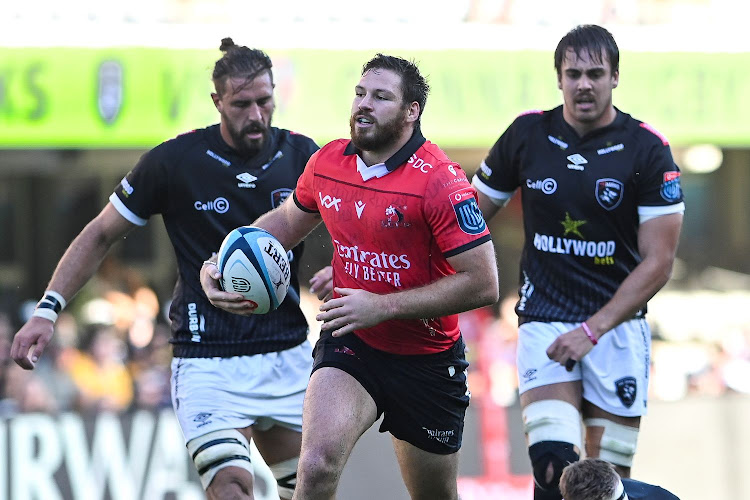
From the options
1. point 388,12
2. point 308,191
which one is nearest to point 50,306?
point 308,191

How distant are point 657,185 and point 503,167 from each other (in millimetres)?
782

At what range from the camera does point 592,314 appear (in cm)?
611

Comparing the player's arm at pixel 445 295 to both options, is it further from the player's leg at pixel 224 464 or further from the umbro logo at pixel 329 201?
the player's leg at pixel 224 464

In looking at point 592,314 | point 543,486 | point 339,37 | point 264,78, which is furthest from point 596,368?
point 339,37

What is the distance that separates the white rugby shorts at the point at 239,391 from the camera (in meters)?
5.91

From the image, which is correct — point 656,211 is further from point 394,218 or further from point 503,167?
point 394,218

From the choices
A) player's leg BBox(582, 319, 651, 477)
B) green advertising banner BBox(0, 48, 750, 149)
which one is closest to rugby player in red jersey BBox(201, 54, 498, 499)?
player's leg BBox(582, 319, 651, 477)

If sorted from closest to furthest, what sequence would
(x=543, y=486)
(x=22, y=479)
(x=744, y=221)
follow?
(x=543, y=486), (x=22, y=479), (x=744, y=221)

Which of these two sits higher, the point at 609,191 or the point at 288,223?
the point at 609,191

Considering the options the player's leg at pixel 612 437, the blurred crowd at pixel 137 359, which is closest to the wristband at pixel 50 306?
the player's leg at pixel 612 437

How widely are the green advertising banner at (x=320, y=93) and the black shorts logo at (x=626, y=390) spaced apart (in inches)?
335

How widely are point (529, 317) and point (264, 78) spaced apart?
174cm

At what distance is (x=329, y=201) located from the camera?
5.30 meters

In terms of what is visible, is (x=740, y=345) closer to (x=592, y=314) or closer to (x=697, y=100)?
(x=697, y=100)
